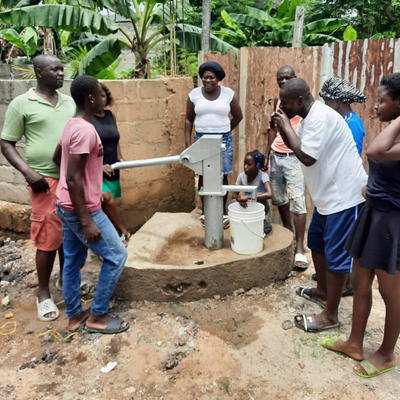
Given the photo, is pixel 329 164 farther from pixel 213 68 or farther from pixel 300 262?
pixel 213 68

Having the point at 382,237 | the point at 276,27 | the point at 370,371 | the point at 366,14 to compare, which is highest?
the point at 366,14

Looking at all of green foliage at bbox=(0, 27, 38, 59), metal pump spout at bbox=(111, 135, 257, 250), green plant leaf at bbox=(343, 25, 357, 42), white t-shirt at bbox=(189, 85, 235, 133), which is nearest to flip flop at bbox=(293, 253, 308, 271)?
metal pump spout at bbox=(111, 135, 257, 250)

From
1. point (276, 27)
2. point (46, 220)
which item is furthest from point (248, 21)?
point (46, 220)

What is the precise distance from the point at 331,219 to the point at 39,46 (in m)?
8.88

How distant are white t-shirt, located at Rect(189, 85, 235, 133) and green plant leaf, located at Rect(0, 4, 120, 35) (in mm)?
2432

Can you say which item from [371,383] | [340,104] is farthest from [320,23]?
[371,383]

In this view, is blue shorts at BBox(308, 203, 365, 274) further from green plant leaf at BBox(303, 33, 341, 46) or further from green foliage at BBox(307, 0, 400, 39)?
green foliage at BBox(307, 0, 400, 39)

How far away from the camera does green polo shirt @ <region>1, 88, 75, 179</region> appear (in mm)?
2922

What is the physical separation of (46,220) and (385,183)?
233 centimetres

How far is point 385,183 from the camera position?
2.11 meters

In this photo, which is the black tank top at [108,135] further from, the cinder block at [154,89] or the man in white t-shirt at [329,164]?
the man in white t-shirt at [329,164]

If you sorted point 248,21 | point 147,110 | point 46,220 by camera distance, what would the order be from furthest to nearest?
1. point 248,21
2. point 147,110
3. point 46,220

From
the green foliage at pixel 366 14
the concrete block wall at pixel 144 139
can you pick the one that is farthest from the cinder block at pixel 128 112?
the green foliage at pixel 366 14

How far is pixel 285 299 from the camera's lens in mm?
3248
